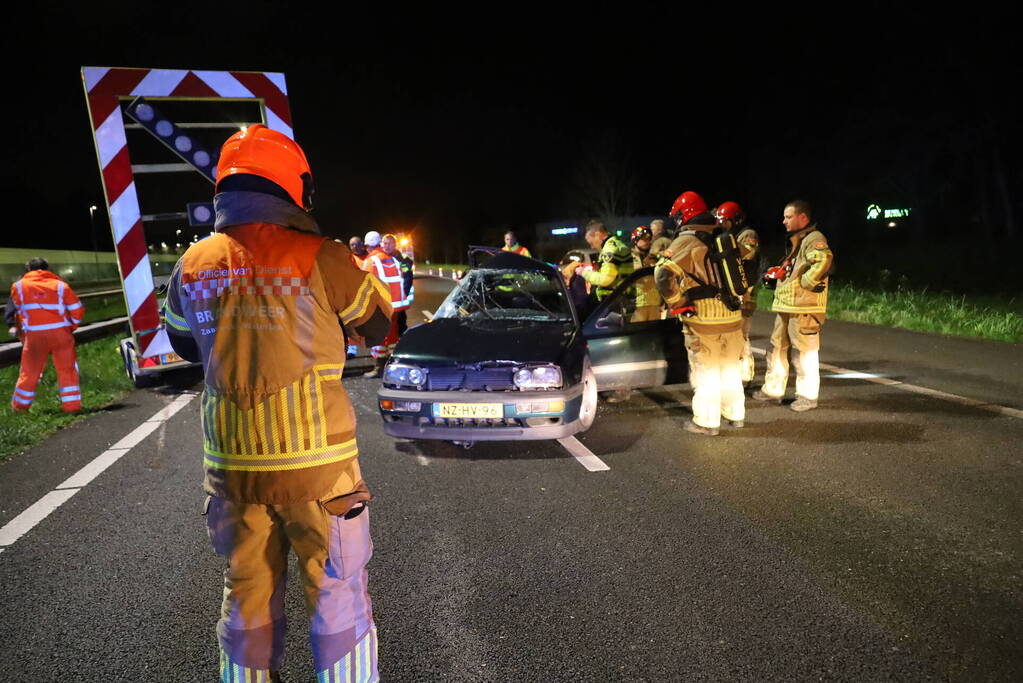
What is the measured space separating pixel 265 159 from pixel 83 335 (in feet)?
40.1

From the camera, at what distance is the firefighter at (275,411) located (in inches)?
74.4

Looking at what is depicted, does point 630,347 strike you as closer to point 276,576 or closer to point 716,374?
point 716,374

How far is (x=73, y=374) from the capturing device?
6578mm

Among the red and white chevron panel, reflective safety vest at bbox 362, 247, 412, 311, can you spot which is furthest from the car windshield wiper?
the red and white chevron panel

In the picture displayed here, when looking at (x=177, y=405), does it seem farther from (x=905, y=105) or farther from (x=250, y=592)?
(x=905, y=105)

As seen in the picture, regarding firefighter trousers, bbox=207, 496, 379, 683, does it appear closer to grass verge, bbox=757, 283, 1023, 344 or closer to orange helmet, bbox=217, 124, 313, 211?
orange helmet, bbox=217, 124, 313, 211

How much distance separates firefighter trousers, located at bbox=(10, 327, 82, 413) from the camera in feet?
21.4

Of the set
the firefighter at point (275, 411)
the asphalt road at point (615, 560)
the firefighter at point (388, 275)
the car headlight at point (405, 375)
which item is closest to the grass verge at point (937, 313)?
the asphalt road at point (615, 560)

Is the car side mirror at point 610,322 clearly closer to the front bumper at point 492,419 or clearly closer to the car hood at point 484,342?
the car hood at point 484,342

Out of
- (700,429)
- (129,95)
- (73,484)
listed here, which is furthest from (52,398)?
(700,429)

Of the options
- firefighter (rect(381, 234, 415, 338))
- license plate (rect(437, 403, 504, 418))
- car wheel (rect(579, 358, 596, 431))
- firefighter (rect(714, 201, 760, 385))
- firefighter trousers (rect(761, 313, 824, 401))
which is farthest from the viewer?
firefighter (rect(381, 234, 415, 338))

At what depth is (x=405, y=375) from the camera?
4.65 meters

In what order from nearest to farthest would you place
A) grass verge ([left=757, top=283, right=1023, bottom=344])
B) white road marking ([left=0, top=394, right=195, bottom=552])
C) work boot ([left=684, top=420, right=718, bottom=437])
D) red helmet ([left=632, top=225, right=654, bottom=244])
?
white road marking ([left=0, top=394, right=195, bottom=552]) → work boot ([left=684, top=420, right=718, bottom=437]) → red helmet ([left=632, top=225, right=654, bottom=244]) → grass verge ([left=757, top=283, right=1023, bottom=344])

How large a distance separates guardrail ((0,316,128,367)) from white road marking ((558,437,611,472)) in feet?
29.0
